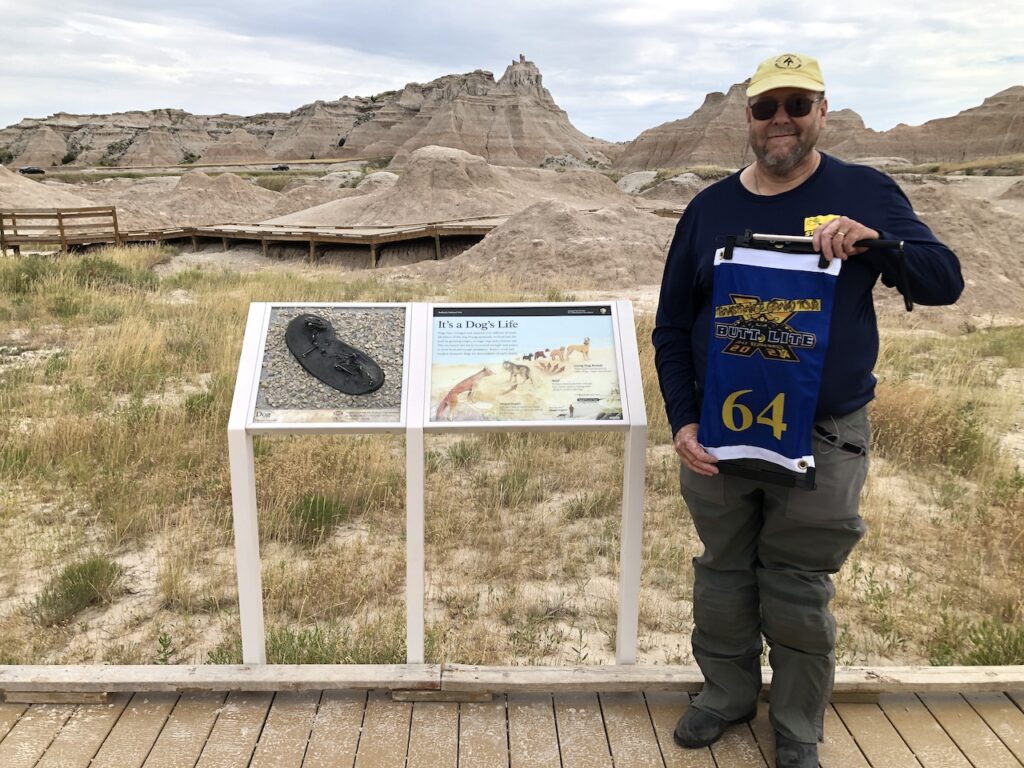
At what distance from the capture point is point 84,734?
2.68 metres

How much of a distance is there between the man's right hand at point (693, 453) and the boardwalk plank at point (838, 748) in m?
1.06

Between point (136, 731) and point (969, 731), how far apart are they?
115 inches

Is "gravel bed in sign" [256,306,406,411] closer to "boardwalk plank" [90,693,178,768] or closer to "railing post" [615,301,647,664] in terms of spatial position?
"railing post" [615,301,647,664]

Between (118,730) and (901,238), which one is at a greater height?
(901,238)

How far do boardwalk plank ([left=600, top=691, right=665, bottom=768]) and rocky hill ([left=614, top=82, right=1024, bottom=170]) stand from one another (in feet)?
200

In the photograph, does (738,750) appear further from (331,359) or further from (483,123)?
(483,123)

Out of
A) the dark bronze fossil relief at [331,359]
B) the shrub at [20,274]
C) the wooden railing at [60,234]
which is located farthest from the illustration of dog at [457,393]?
the wooden railing at [60,234]

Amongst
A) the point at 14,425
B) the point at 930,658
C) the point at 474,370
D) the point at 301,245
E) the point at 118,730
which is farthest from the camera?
the point at 301,245

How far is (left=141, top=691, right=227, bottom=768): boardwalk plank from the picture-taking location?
2.56 meters

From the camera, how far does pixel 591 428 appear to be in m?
2.82

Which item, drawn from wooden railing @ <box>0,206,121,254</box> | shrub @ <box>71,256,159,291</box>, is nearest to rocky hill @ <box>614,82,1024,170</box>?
wooden railing @ <box>0,206,121,254</box>

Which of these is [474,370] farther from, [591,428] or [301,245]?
[301,245]

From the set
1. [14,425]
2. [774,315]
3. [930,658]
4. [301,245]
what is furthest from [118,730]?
[301,245]

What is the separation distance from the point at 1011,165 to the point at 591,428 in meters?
49.6
